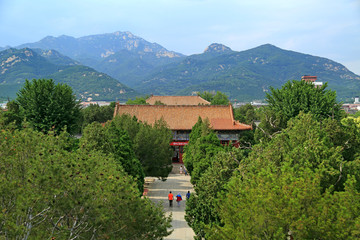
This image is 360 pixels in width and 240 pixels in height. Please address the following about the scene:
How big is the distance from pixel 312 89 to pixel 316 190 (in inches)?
1144

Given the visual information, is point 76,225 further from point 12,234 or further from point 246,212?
point 246,212

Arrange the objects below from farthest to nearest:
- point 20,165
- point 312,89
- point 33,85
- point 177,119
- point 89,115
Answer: point 89,115 → point 177,119 → point 312,89 → point 33,85 → point 20,165

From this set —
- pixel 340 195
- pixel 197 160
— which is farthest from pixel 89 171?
pixel 197 160

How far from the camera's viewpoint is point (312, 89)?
123 ft

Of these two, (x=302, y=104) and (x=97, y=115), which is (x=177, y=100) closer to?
(x=97, y=115)

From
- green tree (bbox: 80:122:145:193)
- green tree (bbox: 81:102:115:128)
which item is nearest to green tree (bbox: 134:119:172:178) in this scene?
green tree (bbox: 80:122:145:193)

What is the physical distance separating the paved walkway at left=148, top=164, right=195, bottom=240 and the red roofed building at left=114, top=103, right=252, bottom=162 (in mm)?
4562

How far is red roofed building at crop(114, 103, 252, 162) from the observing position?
47750 mm

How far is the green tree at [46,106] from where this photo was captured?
32.8m

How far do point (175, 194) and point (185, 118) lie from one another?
1995cm

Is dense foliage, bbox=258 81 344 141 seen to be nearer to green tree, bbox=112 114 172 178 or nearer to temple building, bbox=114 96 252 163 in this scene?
temple building, bbox=114 96 252 163

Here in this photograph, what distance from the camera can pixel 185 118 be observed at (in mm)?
50938

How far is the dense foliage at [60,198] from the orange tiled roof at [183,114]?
1465 inches

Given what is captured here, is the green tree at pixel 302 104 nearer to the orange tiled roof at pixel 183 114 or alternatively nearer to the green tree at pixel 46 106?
the orange tiled roof at pixel 183 114
